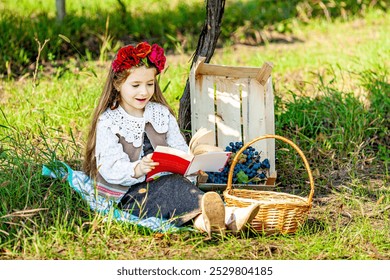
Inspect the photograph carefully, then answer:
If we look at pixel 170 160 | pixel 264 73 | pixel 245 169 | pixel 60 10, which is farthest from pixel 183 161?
pixel 60 10

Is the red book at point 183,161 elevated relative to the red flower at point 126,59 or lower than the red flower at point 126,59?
lower

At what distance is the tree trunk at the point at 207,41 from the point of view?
5.01 metres

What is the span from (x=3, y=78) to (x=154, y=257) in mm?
3048

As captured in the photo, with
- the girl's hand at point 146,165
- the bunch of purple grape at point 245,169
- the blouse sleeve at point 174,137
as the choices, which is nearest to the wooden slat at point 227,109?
the bunch of purple grape at point 245,169

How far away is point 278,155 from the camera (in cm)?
521

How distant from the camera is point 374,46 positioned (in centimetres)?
711

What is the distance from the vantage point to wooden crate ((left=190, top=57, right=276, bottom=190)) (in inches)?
194

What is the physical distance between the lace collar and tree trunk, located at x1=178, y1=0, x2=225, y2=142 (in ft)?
2.09

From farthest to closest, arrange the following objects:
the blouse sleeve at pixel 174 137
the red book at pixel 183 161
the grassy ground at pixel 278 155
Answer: the blouse sleeve at pixel 174 137, the red book at pixel 183 161, the grassy ground at pixel 278 155

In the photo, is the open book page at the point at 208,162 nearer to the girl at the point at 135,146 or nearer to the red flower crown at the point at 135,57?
the girl at the point at 135,146

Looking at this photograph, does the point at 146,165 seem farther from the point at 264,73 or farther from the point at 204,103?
the point at 264,73

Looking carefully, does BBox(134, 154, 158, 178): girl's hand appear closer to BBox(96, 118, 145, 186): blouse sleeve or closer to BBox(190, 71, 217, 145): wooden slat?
BBox(96, 118, 145, 186): blouse sleeve

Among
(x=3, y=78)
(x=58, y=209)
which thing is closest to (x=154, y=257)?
(x=58, y=209)
